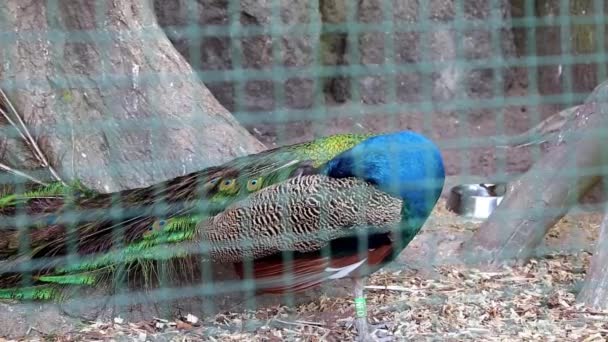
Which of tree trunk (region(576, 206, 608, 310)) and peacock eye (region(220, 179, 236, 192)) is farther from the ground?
peacock eye (region(220, 179, 236, 192))

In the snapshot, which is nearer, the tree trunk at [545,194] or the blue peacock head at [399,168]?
the blue peacock head at [399,168]

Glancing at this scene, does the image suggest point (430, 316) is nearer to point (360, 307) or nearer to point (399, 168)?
point (360, 307)

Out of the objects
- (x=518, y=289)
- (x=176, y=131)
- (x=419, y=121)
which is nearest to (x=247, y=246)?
(x=176, y=131)

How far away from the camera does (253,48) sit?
4285mm

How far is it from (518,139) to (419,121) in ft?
2.02

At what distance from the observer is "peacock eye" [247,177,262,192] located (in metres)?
2.43

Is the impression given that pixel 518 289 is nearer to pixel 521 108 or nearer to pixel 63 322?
pixel 63 322

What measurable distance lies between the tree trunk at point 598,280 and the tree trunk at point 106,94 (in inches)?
43.0

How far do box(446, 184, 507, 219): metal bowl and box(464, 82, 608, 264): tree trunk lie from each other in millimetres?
472

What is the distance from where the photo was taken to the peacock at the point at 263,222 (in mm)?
2326

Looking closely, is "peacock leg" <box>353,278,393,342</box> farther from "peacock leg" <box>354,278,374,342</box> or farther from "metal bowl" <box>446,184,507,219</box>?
"metal bowl" <box>446,184,507,219</box>

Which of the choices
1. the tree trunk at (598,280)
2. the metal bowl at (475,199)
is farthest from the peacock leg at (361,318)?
the metal bowl at (475,199)

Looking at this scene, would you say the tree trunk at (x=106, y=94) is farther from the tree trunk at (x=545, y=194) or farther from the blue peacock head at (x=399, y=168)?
the tree trunk at (x=545, y=194)

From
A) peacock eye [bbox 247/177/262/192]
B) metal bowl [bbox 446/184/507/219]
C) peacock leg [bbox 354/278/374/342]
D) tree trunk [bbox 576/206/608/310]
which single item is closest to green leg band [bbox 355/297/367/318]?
Answer: peacock leg [bbox 354/278/374/342]
